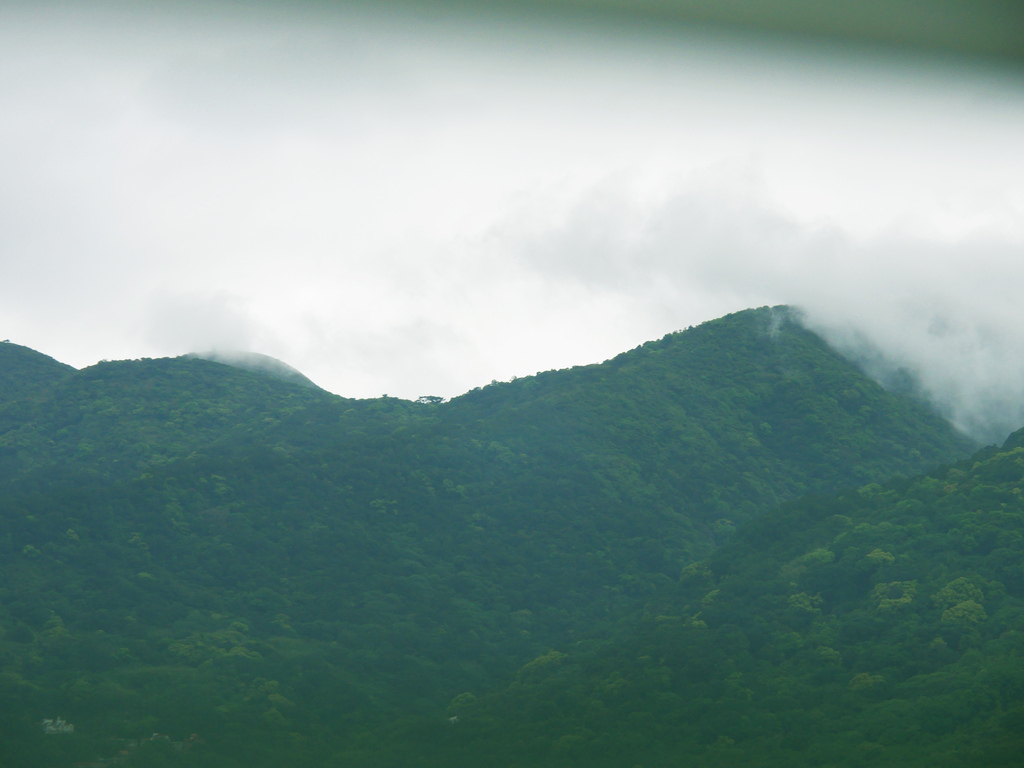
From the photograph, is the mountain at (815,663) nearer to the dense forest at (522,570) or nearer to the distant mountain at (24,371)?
the dense forest at (522,570)

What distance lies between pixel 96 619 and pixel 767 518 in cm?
2492

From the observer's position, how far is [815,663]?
91.2 ft

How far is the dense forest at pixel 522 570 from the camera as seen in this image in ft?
86.4

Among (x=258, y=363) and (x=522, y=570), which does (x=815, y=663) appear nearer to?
(x=522, y=570)

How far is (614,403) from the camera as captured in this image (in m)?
49.9

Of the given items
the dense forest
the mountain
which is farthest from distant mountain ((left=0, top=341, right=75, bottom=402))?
the mountain

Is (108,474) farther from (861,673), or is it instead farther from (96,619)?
(861,673)

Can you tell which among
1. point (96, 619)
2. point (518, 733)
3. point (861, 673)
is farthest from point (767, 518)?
point (96, 619)

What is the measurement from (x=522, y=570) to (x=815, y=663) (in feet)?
48.7

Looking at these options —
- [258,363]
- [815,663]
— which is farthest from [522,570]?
[258,363]

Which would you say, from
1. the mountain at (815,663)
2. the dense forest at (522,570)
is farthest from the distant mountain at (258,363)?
the mountain at (815,663)

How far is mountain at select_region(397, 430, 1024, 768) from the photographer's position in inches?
923

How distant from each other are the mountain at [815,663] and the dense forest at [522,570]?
4.1 inches

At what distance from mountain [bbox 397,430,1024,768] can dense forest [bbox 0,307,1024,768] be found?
0.10 meters
